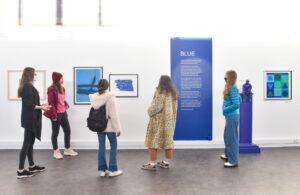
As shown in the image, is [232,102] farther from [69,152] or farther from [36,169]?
[69,152]

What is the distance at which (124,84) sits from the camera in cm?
845

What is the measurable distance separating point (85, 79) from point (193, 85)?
2623mm

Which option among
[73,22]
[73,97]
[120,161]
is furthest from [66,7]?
[120,161]

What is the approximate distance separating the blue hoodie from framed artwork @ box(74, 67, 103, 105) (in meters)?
3.46

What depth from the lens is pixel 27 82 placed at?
18.8ft

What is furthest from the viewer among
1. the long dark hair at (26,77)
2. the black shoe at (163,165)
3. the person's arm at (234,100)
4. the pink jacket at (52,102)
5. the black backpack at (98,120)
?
the pink jacket at (52,102)

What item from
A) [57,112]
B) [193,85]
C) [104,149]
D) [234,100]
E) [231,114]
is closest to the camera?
[104,149]

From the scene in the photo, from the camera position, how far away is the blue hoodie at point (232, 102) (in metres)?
6.04

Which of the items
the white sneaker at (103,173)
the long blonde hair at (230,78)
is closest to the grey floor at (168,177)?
the white sneaker at (103,173)

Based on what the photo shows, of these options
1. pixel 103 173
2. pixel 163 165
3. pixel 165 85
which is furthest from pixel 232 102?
pixel 103 173

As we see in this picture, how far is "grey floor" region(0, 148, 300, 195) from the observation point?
5.02m

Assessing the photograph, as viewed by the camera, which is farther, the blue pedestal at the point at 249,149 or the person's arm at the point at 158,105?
the blue pedestal at the point at 249,149

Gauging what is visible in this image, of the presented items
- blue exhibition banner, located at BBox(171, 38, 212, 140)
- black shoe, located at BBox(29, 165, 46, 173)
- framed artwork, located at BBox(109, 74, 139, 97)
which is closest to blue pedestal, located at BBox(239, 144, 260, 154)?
blue exhibition banner, located at BBox(171, 38, 212, 140)

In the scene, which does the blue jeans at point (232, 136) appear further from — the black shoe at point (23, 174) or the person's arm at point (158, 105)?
the black shoe at point (23, 174)
